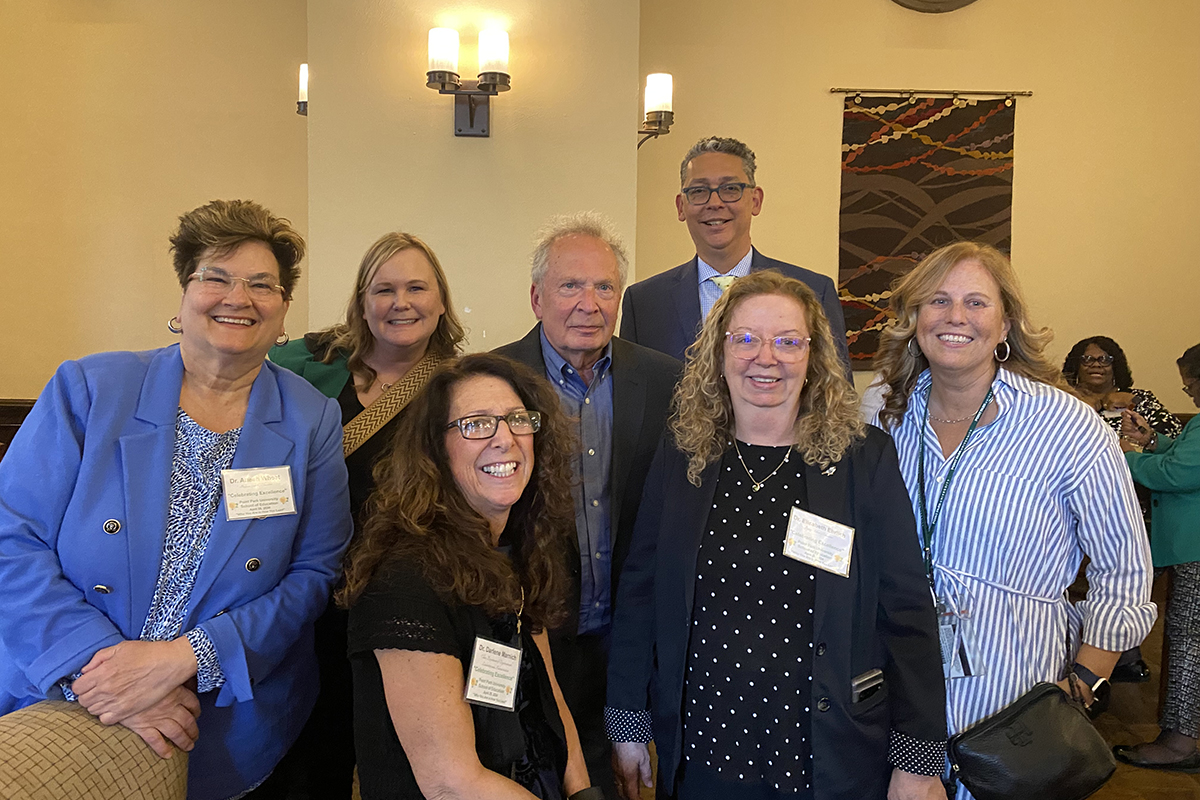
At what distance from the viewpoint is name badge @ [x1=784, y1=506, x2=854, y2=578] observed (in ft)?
5.52

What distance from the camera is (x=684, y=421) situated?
6.23 ft

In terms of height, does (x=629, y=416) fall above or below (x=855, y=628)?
above

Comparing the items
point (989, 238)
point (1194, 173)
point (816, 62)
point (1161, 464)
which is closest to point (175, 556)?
point (1161, 464)

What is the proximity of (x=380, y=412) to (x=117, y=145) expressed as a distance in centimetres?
392

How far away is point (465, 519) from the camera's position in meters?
1.64

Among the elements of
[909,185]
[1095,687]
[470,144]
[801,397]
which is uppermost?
[909,185]

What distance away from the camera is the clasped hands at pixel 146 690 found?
1.54m

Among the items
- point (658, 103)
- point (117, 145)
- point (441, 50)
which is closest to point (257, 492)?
point (441, 50)

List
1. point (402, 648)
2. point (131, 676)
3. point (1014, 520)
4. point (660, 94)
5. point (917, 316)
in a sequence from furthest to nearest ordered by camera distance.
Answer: point (660, 94), point (917, 316), point (1014, 520), point (131, 676), point (402, 648)

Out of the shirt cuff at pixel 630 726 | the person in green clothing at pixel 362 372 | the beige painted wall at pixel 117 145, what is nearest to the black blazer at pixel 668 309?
the person in green clothing at pixel 362 372

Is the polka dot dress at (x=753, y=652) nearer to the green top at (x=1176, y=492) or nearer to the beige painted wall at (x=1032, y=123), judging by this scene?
the green top at (x=1176, y=492)

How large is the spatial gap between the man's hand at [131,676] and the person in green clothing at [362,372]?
596 millimetres

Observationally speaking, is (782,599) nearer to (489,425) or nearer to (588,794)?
(588,794)

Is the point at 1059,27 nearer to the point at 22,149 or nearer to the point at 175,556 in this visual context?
the point at 175,556
